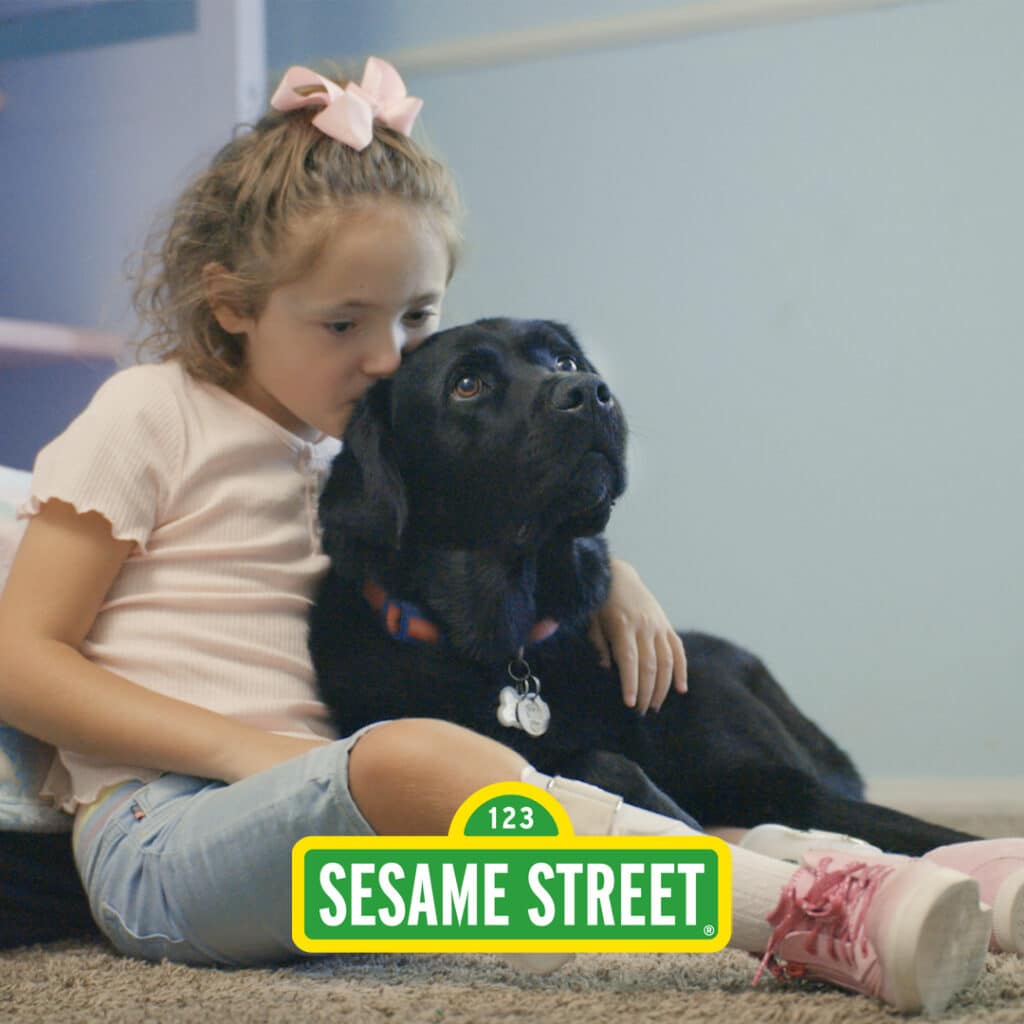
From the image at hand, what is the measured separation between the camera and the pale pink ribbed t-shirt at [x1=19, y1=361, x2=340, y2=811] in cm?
112

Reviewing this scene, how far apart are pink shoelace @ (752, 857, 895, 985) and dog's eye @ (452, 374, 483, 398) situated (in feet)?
1.72

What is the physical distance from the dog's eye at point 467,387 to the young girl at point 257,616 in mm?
110

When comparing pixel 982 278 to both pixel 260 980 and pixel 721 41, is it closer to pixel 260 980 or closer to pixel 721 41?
pixel 721 41

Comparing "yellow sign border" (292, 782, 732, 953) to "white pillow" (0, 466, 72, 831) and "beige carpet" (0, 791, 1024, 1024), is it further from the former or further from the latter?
"white pillow" (0, 466, 72, 831)

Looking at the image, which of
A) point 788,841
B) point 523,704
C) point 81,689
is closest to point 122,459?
point 81,689

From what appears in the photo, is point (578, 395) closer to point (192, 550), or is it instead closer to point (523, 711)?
point (523, 711)

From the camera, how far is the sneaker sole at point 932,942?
73cm

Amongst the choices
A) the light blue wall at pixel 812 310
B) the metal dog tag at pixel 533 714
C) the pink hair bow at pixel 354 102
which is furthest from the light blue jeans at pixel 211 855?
the light blue wall at pixel 812 310

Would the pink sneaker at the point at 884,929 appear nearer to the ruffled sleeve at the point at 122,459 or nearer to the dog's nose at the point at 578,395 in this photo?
the dog's nose at the point at 578,395

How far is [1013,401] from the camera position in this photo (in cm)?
238

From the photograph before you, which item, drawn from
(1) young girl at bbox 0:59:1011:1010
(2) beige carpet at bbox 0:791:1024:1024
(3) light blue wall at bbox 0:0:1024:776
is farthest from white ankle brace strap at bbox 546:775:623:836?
(3) light blue wall at bbox 0:0:1024:776

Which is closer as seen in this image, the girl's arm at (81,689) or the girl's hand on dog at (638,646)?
the girl's arm at (81,689)

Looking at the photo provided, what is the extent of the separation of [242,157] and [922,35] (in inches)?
63.4


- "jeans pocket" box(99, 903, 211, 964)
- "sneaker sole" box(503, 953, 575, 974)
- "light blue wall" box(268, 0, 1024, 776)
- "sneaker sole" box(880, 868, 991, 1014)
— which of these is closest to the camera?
"sneaker sole" box(880, 868, 991, 1014)
